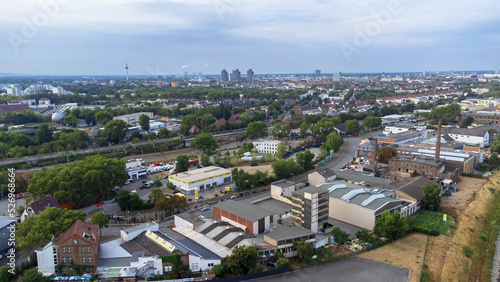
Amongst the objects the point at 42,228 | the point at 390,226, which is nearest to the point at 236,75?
the point at 390,226

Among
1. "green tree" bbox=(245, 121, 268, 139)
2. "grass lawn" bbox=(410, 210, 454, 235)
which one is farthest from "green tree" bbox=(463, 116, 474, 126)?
"grass lawn" bbox=(410, 210, 454, 235)

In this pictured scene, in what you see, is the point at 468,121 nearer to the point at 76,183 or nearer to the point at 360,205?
the point at 360,205

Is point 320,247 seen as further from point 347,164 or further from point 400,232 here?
point 347,164

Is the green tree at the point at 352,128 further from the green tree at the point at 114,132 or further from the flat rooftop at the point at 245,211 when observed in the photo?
the flat rooftop at the point at 245,211

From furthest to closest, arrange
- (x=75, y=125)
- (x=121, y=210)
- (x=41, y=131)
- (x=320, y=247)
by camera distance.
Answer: (x=75, y=125) → (x=41, y=131) → (x=121, y=210) → (x=320, y=247)

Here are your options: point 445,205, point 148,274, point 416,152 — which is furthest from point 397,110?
point 148,274

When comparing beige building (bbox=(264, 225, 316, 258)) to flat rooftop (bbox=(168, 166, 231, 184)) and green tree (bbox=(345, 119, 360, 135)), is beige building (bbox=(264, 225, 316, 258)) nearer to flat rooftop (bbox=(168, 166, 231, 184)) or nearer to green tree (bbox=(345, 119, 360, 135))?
flat rooftop (bbox=(168, 166, 231, 184))
